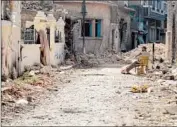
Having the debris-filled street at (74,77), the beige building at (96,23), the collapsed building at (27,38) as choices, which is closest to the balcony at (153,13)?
the beige building at (96,23)

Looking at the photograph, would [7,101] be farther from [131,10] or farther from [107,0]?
[131,10]

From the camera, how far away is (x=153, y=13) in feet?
190

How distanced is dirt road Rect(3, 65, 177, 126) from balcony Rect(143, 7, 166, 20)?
39006 millimetres

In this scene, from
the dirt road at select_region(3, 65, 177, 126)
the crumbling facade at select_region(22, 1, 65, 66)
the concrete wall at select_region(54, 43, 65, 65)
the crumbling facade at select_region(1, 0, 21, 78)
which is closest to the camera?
the dirt road at select_region(3, 65, 177, 126)

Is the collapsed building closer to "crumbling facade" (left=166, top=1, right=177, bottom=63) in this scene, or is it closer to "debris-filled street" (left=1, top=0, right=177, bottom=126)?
"debris-filled street" (left=1, top=0, right=177, bottom=126)

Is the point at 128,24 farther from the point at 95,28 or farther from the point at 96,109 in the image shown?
the point at 96,109

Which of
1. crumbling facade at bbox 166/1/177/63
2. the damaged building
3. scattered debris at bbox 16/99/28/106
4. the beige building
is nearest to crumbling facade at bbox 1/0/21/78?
scattered debris at bbox 16/99/28/106

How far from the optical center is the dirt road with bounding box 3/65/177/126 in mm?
10133

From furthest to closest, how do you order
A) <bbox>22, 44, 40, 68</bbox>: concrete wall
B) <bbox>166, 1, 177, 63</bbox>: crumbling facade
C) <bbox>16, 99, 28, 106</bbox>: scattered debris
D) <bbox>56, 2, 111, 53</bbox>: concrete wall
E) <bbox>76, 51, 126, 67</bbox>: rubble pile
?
<bbox>56, 2, 111, 53</bbox>: concrete wall < <bbox>76, 51, 126, 67</bbox>: rubble pile < <bbox>166, 1, 177, 63</bbox>: crumbling facade < <bbox>22, 44, 40, 68</bbox>: concrete wall < <bbox>16, 99, 28, 106</bbox>: scattered debris

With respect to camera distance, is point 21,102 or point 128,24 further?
point 128,24

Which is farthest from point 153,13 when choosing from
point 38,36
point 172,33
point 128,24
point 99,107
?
point 99,107

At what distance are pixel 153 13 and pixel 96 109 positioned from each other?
4744cm

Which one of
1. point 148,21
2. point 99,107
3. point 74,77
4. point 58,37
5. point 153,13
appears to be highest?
point 153,13

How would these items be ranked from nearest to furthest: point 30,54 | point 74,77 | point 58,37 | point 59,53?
point 74,77
point 30,54
point 59,53
point 58,37
